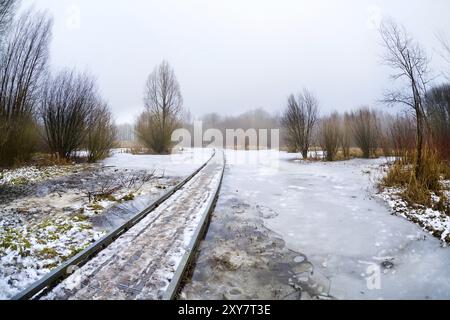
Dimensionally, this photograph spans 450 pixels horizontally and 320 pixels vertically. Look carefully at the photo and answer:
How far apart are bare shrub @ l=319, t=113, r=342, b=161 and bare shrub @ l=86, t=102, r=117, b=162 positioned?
15.7 metres

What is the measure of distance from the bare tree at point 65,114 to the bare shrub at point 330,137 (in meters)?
16.4

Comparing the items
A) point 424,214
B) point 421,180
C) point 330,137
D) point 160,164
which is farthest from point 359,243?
point 330,137

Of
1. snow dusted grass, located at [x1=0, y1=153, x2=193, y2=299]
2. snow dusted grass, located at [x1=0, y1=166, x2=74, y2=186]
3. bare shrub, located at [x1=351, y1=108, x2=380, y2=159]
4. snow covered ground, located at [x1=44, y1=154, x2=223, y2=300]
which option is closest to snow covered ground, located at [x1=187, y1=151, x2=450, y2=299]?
snow covered ground, located at [x1=44, y1=154, x2=223, y2=300]

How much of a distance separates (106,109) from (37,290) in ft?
57.5

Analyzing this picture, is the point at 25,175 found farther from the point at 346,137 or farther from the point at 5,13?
the point at 346,137

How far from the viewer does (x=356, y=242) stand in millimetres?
4711

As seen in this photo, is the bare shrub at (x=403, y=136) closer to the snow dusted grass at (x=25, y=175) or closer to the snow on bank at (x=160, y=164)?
the snow on bank at (x=160, y=164)

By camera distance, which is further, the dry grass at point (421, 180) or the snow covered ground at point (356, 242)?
the dry grass at point (421, 180)

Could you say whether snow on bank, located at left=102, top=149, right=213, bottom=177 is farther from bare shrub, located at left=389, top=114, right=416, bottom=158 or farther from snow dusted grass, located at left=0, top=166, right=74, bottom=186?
bare shrub, located at left=389, top=114, right=416, bottom=158

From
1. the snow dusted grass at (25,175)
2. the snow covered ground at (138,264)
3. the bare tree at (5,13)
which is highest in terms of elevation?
the bare tree at (5,13)

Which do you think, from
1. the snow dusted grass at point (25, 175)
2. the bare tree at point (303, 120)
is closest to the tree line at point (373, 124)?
the bare tree at point (303, 120)

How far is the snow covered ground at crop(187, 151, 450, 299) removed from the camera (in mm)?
3334

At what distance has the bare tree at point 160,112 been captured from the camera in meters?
27.4

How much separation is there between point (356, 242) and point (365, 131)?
18.5 meters
